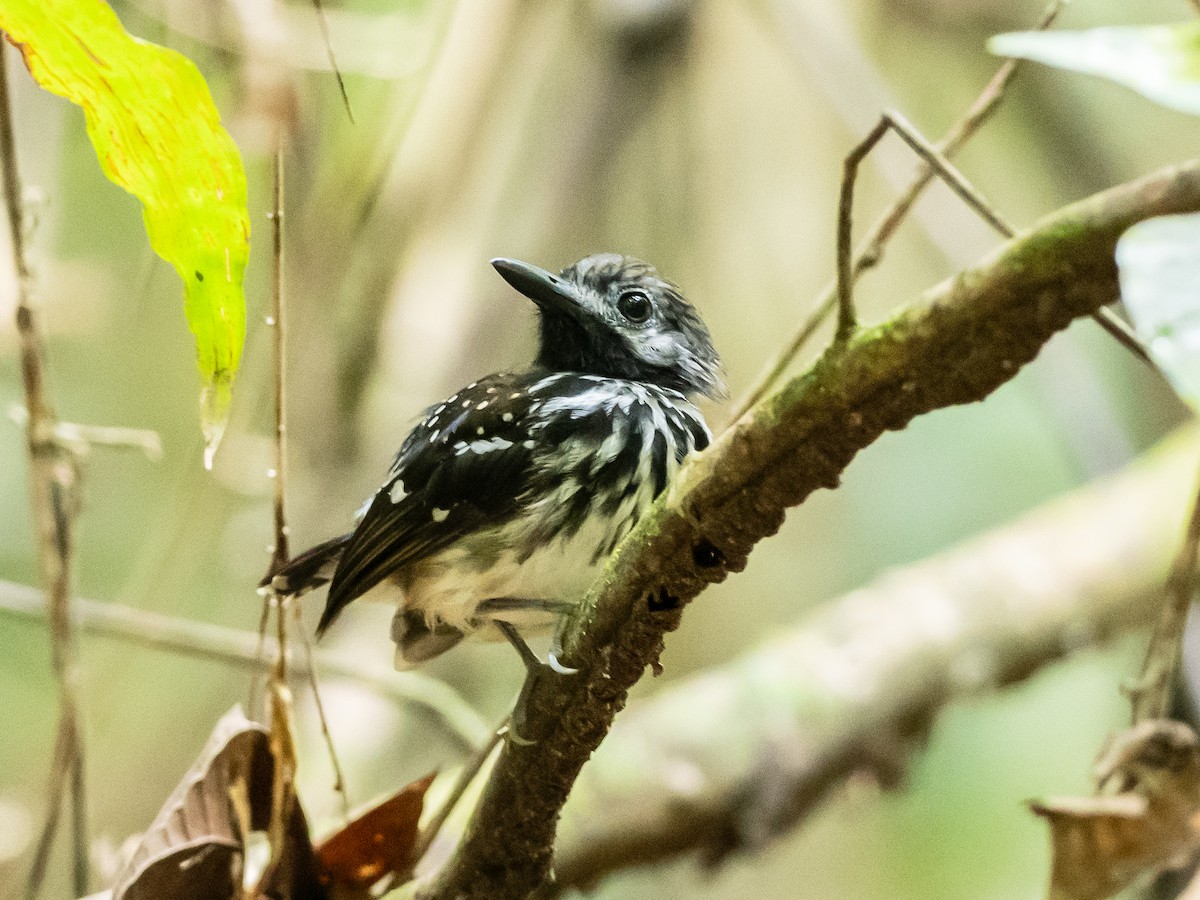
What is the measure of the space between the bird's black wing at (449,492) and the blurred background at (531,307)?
0.74m

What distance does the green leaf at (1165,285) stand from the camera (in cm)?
81

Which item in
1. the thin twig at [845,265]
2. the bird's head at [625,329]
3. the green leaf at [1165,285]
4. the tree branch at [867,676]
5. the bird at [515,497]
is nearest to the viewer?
the green leaf at [1165,285]

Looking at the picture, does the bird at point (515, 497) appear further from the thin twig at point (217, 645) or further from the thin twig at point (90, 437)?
the thin twig at point (217, 645)

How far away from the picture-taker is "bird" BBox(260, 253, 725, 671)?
A: 1955mm

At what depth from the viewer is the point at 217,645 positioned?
8.88ft

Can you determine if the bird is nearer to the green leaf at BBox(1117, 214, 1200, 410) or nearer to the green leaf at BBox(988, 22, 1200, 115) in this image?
the green leaf at BBox(988, 22, 1200, 115)

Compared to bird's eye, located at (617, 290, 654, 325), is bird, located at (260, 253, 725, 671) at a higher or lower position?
lower

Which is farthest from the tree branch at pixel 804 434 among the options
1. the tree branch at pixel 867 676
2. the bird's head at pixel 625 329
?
the tree branch at pixel 867 676

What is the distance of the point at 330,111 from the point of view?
3934 mm

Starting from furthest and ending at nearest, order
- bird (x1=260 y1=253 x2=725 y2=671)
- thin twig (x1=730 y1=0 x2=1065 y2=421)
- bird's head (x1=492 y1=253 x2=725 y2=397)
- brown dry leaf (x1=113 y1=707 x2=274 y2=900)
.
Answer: bird's head (x1=492 y1=253 x2=725 y2=397) < bird (x1=260 y1=253 x2=725 y2=671) < thin twig (x1=730 y1=0 x2=1065 y2=421) < brown dry leaf (x1=113 y1=707 x2=274 y2=900)

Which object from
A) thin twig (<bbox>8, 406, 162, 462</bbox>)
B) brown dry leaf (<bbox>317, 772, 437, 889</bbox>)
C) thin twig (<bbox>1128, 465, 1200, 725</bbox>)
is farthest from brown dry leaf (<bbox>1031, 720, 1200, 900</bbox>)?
thin twig (<bbox>8, 406, 162, 462</bbox>)

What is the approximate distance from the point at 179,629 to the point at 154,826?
3.21 ft

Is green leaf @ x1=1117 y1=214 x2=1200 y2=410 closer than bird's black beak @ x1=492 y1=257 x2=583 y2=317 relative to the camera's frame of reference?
Yes

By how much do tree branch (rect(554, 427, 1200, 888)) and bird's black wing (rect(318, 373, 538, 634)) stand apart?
3.11 ft
